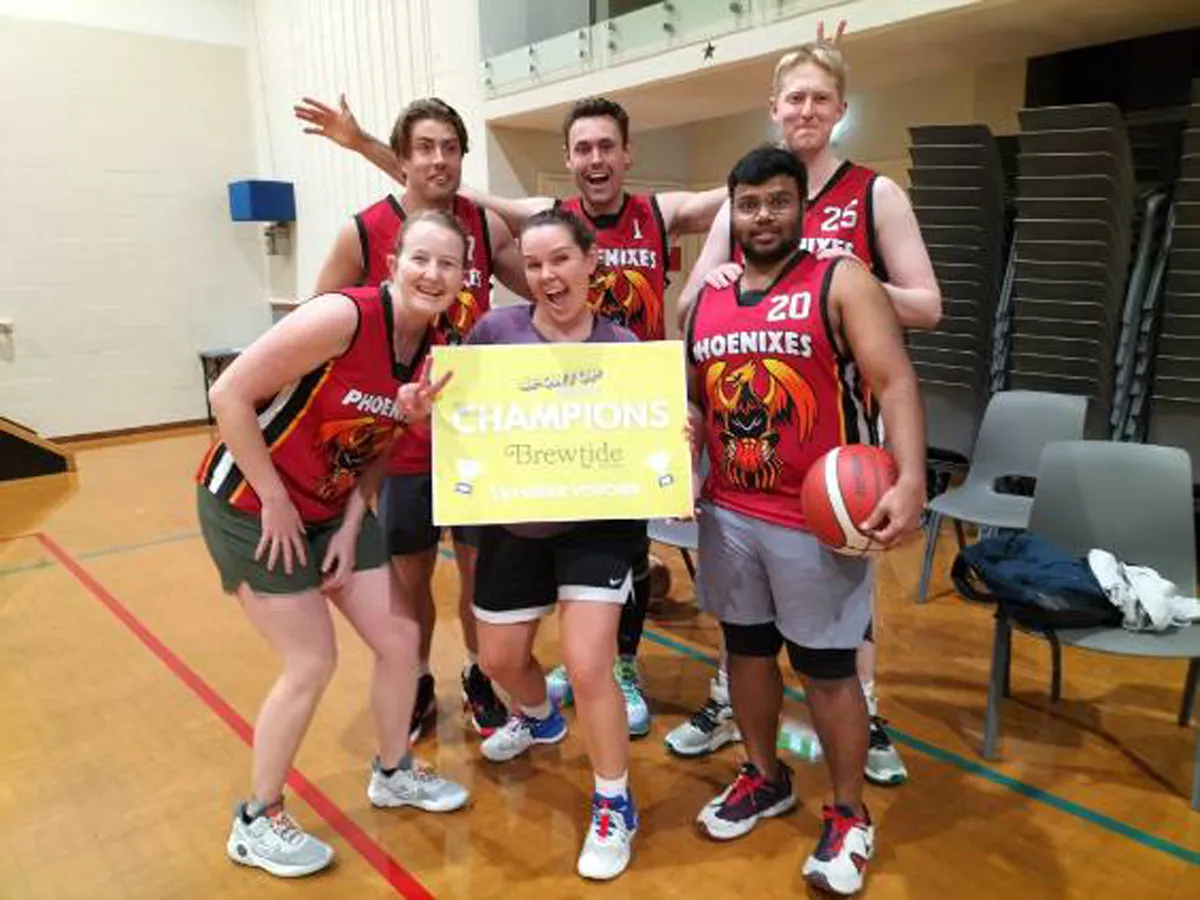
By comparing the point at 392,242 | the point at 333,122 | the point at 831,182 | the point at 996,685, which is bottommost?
the point at 996,685

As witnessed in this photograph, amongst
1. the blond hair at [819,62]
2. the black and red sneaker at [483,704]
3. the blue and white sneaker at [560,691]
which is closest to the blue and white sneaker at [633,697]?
the blue and white sneaker at [560,691]

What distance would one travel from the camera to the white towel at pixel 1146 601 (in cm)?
236

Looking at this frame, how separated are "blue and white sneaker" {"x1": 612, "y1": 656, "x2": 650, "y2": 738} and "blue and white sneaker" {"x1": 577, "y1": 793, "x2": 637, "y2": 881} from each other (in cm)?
58

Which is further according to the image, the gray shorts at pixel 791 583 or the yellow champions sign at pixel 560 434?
the yellow champions sign at pixel 560 434

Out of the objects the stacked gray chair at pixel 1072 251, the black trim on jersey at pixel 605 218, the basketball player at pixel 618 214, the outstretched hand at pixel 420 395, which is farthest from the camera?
the stacked gray chair at pixel 1072 251

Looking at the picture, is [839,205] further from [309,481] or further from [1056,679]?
[1056,679]

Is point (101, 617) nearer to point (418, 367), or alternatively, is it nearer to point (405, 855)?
point (405, 855)

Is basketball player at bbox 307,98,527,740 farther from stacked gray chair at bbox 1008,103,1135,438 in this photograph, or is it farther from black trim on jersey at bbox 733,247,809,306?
stacked gray chair at bbox 1008,103,1135,438

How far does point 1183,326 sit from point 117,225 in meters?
8.35

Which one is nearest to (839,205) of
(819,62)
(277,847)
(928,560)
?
(819,62)

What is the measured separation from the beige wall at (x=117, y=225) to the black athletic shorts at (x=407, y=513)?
22.5ft

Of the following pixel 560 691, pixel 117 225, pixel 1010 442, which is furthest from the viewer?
pixel 117 225

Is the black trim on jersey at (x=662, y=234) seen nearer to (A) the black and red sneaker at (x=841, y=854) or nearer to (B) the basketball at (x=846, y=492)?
(B) the basketball at (x=846, y=492)

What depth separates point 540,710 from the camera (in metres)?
2.62
